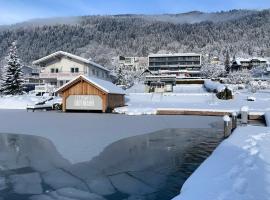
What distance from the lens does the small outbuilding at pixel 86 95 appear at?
3653cm

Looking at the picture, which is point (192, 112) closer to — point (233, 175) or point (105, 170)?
point (105, 170)

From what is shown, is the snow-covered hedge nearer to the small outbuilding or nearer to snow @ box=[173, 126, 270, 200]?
the small outbuilding

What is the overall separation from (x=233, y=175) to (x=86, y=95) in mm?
28746

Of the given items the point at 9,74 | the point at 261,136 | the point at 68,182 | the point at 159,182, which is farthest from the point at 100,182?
the point at 9,74

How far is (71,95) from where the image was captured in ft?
123

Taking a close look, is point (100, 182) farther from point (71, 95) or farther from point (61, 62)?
point (61, 62)

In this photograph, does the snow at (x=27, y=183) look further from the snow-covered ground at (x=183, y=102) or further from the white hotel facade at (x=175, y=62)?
the white hotel facade at (x=175, y=62)

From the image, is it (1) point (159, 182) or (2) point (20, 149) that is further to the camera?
(2) point (20, 149)

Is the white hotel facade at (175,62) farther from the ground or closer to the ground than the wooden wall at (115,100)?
farther from the ground

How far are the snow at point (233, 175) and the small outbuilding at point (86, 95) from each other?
77.9ft

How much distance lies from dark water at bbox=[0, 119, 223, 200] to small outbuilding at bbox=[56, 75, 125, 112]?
19.4m

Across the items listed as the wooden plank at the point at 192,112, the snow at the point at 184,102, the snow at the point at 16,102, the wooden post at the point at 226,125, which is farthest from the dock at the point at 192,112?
the snow at the point at 16,102

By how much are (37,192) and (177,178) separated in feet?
12.3

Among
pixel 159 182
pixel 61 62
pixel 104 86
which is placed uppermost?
pixel 61 62
